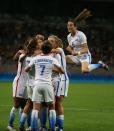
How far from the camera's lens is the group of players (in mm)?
12711

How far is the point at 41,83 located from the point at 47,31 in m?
32.6

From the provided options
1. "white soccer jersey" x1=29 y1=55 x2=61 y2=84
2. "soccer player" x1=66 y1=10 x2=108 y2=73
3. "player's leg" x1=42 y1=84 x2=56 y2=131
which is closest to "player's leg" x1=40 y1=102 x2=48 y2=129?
"player's leg" x1=42 y1=84 x2=56 y2=131

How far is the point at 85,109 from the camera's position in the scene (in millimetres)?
20094

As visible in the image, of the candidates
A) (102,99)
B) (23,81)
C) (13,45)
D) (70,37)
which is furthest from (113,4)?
(23,81)

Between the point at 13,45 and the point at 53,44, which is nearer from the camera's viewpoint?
the point at 53,44

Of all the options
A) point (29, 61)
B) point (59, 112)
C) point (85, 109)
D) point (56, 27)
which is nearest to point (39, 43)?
point (29, 61)

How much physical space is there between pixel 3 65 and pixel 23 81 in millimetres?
26201

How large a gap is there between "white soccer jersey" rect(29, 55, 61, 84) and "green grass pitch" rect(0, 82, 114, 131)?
7.15 feet

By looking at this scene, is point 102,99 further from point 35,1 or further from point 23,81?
point 35,1

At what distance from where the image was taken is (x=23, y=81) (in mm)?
14188

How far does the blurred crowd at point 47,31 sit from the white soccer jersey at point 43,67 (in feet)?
94.5

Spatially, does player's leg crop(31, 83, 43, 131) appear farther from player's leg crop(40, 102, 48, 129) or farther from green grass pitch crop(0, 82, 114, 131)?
green grass pitch crop(0, 82, 114, 131)

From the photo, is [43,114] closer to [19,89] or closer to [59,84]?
[59,84]

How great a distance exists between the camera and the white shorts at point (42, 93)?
Result: 1270 cm
